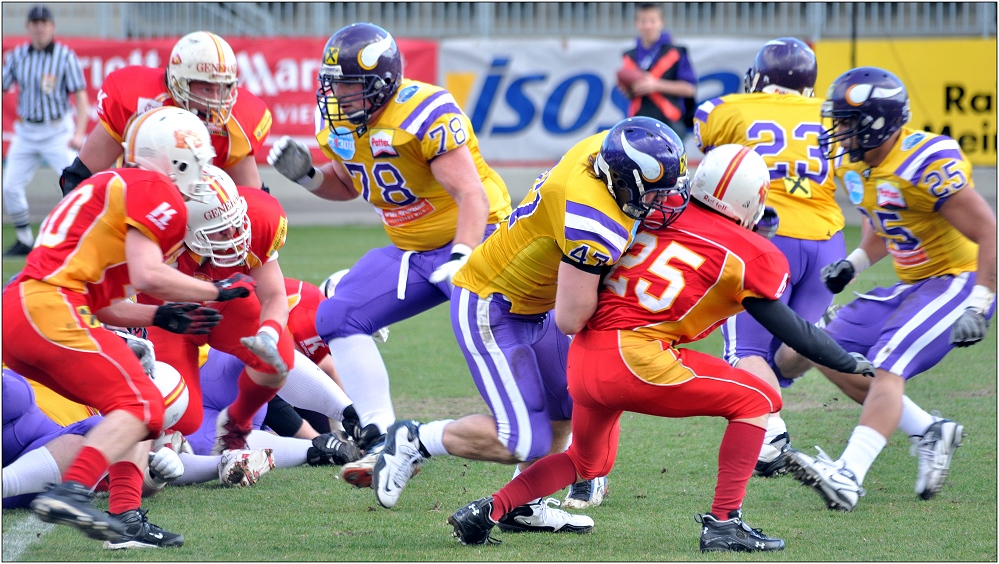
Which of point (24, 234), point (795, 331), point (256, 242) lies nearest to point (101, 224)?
point (256, 242)

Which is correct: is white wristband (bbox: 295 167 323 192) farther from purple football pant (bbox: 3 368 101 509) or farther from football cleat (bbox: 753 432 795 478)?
football cleat (bbox: 753 432 795 478)

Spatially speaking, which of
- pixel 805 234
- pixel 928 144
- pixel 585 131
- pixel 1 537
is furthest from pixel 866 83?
pixel 585 131

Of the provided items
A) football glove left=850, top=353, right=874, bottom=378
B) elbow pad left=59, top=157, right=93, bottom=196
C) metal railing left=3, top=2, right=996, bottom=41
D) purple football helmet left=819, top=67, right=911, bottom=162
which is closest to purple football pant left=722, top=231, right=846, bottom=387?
purple football helmet left=819, top=67, right=911, bottom=162

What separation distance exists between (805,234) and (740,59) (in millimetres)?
8171

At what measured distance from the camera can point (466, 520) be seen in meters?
3.49

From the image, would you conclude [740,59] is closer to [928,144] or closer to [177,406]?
[928,144]

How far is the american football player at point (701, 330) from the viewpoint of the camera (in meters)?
3.31

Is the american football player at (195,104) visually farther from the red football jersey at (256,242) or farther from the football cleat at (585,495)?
the football cleat at (585,495)

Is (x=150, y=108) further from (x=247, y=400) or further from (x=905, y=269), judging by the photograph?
(x=905, y=269)

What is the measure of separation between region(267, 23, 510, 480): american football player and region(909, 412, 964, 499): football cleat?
70.4 inches

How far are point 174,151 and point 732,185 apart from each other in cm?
174

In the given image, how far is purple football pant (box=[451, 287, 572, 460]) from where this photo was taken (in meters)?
3.65

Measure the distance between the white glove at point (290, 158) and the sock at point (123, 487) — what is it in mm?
1482

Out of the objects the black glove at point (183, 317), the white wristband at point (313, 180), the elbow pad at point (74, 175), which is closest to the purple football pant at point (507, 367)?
the black glove at point (183, 317)
